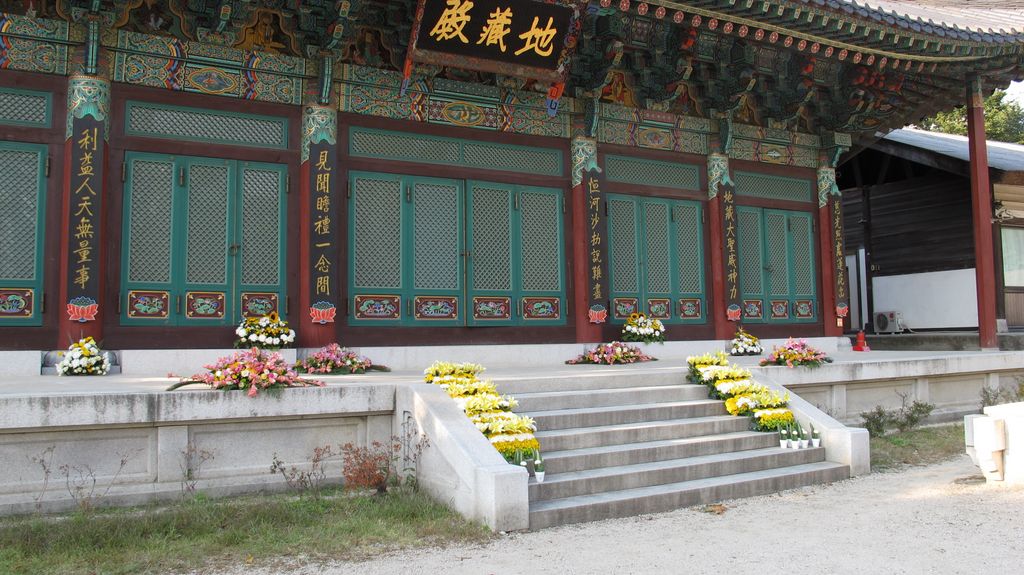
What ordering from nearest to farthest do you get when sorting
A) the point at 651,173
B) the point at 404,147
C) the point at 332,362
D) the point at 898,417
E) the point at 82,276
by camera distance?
the point at 82,276 < the point at 332,362 < the point at 404,147 < the point at 898,417 < the point at 651,173

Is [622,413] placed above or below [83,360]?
below

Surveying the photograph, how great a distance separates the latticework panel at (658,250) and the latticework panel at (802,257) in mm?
2590

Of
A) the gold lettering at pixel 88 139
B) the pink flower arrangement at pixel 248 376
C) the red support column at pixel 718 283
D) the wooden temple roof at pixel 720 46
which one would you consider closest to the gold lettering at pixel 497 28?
the wooden temple roof at pixel 720 46

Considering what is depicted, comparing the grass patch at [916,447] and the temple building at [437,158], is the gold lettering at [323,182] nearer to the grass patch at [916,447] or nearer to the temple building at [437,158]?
the temple building at [437,158]

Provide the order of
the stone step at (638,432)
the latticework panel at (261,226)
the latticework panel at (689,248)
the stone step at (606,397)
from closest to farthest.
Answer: the stone step at (638,432) → the stone step at (606,397) → the latticework panel at (261,226) → the latticework panel at (689,248)

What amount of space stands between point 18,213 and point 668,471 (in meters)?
7.20

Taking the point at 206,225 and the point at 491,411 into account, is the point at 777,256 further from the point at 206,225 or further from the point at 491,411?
the point at 206,225

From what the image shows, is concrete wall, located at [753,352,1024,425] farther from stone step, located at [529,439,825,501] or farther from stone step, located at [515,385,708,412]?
stone step, located at [529,439,825,501]

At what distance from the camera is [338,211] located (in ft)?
31.3

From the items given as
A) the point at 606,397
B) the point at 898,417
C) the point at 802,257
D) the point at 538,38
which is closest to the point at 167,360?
the point at 606,397

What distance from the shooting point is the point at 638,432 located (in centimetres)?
727

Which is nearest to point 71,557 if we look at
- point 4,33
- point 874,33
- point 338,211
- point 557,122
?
point 338,211

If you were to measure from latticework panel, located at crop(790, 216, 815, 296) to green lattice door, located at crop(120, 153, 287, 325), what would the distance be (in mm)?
8270

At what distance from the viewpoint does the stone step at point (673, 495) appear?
19.1ft
